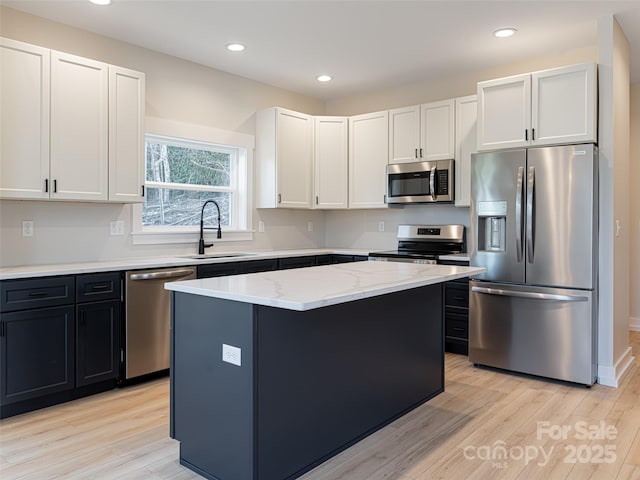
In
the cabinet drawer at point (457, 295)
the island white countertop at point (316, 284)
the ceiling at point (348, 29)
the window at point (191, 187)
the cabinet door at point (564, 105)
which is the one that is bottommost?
the cabinet drawer at point (457, 295)

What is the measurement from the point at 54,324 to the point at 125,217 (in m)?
1.15

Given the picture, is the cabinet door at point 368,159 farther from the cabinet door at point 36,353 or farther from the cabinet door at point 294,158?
the cabinet door at point 36,353

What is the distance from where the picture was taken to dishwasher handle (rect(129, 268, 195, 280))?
3307 mm

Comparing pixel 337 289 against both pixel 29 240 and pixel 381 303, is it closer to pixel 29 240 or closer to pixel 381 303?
pixel 381 303

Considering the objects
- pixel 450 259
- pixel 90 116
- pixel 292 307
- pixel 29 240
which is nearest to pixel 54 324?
pixel 29 240

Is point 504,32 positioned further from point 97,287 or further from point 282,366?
point 97,287

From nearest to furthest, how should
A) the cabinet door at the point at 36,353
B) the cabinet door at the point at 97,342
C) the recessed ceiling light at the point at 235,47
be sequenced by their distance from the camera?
the cabinet door at the point at 36,353, the cabinet door at the point at 97,342, the recessed ceiling light at the point at 235,47

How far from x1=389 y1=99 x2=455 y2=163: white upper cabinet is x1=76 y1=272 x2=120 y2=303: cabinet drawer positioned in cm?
293

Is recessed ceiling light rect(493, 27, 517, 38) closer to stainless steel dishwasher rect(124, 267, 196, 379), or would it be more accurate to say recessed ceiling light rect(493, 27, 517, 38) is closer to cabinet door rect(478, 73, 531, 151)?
cabinet door rect(478, 73, 531, 151)

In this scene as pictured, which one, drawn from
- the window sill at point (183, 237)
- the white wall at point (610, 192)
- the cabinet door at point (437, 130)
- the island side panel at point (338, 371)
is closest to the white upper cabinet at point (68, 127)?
the window sill at point (183, 237)

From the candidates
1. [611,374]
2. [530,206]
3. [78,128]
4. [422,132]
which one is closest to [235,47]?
[78,128]

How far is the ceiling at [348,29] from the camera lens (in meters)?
3.19

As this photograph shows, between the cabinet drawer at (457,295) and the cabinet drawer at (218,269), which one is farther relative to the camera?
the cabinet drawer at (457,295)

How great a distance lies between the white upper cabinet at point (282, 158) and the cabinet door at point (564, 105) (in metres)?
2.31
